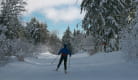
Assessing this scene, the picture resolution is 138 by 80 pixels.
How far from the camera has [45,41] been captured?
232 feet

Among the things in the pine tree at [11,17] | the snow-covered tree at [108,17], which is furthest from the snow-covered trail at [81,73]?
the pine tree at [11,17]

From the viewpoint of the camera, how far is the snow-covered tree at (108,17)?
30.5 m

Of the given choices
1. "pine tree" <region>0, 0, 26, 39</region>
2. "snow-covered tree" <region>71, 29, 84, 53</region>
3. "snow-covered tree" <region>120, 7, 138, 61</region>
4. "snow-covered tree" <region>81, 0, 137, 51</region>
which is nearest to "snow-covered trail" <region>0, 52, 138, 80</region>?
"snow-covered tree" <region>120, 7, 138, 61</region>

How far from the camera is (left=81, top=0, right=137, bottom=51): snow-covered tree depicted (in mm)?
30484

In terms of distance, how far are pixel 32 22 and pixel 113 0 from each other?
134 ft

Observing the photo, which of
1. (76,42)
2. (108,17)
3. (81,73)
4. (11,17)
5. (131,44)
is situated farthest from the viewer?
(76,42)

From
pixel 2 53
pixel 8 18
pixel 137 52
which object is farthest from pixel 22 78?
pixel 8 18

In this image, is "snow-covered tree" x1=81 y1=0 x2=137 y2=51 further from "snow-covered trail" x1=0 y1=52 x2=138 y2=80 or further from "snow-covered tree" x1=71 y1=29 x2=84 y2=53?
"snow-covered tree" x1=71 y1=29 x2=84 y2=53

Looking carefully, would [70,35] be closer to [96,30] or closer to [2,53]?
[96,30]

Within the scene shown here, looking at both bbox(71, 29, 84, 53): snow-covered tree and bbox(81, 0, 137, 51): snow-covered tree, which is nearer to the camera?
bbox(81, 0, 137, 51): snow-covered tree

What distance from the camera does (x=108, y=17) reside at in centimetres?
3045

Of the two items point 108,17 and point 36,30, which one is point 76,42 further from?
point 108,17

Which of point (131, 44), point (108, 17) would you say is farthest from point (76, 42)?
point (131, 44)

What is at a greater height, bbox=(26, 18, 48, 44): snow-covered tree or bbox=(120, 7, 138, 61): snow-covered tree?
bbox=(26, 18, 48, 44): snow-covered tree
